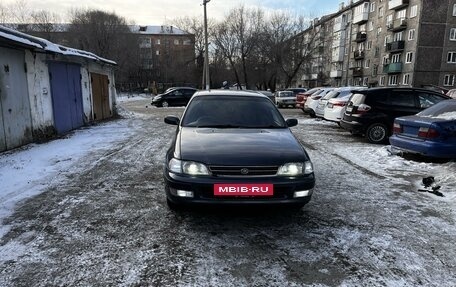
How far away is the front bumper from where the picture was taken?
3.64m

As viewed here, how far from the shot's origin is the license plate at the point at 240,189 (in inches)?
143

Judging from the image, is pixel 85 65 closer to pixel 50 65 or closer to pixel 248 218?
pixel 50 65

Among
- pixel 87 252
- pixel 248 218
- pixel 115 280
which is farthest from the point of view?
pixel 248 218

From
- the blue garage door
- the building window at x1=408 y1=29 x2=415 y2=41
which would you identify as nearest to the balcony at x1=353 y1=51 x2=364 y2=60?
the building window at x1=408 y1=29 x2=415 y2=41

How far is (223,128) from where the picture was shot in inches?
188

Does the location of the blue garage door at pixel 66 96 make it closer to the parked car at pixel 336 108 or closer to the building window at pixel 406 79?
the parked car at pixel 336 108

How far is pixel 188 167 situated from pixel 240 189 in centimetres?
63

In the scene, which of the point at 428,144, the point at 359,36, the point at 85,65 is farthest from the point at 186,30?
the point at 428,144

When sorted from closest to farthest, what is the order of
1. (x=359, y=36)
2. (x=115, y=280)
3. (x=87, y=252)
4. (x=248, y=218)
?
(x=115, y=280) < (x=87, y=252) < (x=248, y=218) < (x=359, y=36)

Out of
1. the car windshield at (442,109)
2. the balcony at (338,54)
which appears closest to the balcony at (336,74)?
the balcony at (338,54)

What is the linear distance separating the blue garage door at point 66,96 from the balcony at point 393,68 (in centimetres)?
4223

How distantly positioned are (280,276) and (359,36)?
5905 cm

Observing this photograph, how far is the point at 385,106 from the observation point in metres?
10.1

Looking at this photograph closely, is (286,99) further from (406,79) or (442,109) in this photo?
(406,79)
